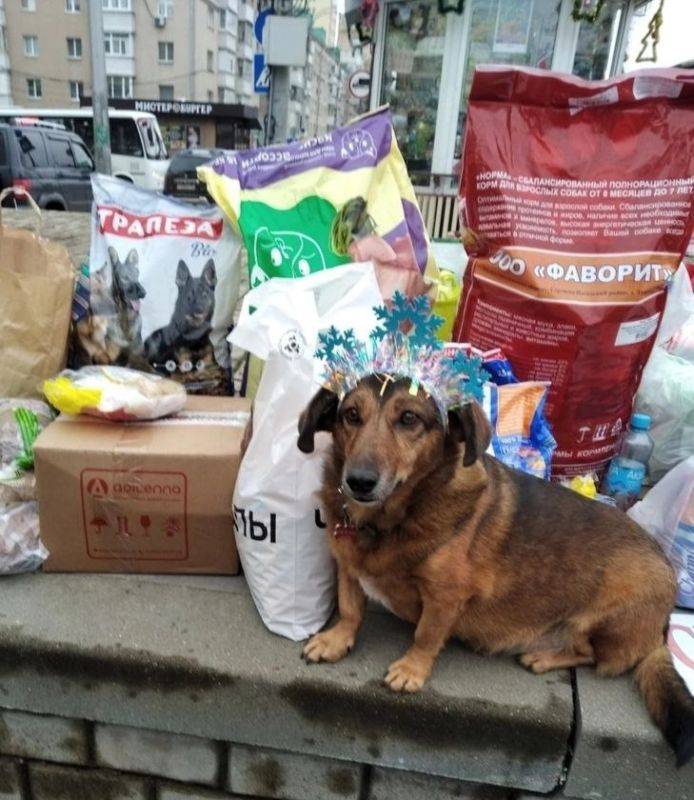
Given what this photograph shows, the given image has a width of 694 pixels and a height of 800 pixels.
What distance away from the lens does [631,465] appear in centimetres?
244

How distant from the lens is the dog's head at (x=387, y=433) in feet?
4.42

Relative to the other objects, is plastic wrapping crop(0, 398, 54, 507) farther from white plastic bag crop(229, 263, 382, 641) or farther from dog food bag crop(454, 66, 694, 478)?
dog food bag crop(454, 66, 694, 478)

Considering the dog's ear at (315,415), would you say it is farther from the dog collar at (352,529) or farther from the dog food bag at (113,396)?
the dog food bag at (113,396)

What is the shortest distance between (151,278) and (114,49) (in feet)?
157

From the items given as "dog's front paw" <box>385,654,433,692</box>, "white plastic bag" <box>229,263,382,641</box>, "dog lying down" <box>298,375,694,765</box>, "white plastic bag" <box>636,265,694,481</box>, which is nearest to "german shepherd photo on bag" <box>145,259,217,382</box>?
"white plastic bag" <box>229,263,382,641</box>

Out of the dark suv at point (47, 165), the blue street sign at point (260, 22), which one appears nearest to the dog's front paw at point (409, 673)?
the blue street sign at point (260, 22)

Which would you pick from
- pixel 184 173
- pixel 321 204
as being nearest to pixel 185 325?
pixel 321 204

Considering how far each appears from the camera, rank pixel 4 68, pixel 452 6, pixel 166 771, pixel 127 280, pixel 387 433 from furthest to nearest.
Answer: pixel 4 68 < pixel 452 6 < pixel 127 280 < pixel 166 771 < pixel 387 433

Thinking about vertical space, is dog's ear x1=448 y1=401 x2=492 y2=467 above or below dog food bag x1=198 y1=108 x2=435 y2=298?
below

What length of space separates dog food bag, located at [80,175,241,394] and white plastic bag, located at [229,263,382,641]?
679 millimetres

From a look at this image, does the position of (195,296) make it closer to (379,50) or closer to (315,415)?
(315,415)

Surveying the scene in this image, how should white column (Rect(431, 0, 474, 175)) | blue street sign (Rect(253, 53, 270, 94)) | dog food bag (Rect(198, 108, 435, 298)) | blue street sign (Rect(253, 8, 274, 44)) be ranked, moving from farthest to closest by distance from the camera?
blue street sign (Rect(253, 53, 270, 94)) → blue street sign (Rect(253, 8, 274, 44)) → white column (Rect(431, 0, 474, 175)) → dog food bag (Rect(198, 108, 435, 298))

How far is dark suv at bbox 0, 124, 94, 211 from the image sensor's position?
513 inches

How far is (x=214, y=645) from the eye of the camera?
64.5 inches
